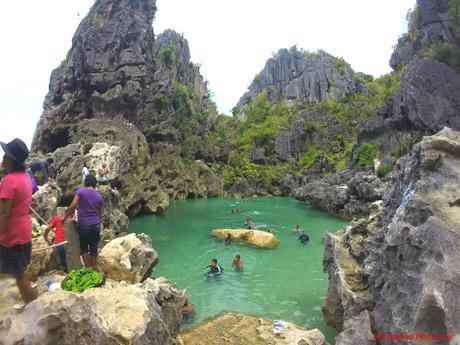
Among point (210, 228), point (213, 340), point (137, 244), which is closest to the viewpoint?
point (213, 340)

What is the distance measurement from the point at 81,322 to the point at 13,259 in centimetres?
132

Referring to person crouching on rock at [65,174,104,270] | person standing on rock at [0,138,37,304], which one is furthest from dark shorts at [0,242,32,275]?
person crouching on rock at [65,174,104,270]

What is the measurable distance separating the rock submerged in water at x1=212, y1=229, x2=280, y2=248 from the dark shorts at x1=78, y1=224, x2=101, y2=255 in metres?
14.1

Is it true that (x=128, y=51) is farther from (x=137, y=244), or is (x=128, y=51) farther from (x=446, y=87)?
(x=137, y=244)

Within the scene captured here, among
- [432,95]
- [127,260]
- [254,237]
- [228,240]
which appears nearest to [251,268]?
[228,240]

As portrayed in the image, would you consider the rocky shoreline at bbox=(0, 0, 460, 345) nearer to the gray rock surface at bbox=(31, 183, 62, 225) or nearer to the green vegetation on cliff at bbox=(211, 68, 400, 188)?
the gray rock surface at bbox=(31, 183, 62, 225)

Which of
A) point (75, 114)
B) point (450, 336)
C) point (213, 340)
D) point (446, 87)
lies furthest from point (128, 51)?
point (450, 336)

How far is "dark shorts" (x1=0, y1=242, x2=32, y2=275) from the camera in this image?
16.7ft

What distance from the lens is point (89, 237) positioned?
25.1ft

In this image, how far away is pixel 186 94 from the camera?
5719 centimetres

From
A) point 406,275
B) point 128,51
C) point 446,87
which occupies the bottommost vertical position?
point 406,275

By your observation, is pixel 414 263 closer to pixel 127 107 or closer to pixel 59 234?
pixel 59 234

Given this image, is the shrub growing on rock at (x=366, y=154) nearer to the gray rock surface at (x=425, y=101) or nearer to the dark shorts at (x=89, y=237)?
the gray rock surface at (x=425, y=101)

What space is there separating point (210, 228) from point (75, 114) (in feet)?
88.4
